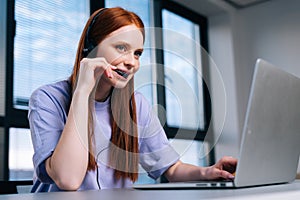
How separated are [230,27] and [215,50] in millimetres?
216

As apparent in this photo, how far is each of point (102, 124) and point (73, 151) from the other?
0.17 metres

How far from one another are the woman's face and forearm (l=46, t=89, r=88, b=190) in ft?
0.36

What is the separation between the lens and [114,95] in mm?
1179

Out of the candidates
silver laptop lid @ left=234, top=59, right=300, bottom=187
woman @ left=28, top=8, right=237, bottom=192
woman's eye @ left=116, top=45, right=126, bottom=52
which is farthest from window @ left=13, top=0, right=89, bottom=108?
silver laptop lid @ left=234, top=59, right=300, bottom=187

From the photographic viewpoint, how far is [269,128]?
689 millimetres

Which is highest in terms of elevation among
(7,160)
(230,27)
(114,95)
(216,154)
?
(230,27)

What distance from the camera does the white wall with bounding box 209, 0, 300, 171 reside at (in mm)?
3141

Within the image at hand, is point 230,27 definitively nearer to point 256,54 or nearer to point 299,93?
point 256,54

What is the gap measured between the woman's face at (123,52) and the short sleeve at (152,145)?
0.17 m

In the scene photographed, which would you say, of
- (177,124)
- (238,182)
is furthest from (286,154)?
(177,124)

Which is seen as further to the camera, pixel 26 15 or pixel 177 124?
pixel 26 15

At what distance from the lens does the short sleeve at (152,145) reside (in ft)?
3.86

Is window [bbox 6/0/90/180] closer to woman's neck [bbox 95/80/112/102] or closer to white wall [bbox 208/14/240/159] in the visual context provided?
woman's neck [bbox 95/80/112/102]

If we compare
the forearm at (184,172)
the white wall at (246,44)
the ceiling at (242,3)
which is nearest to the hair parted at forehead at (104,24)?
the forearm at (184,172)
